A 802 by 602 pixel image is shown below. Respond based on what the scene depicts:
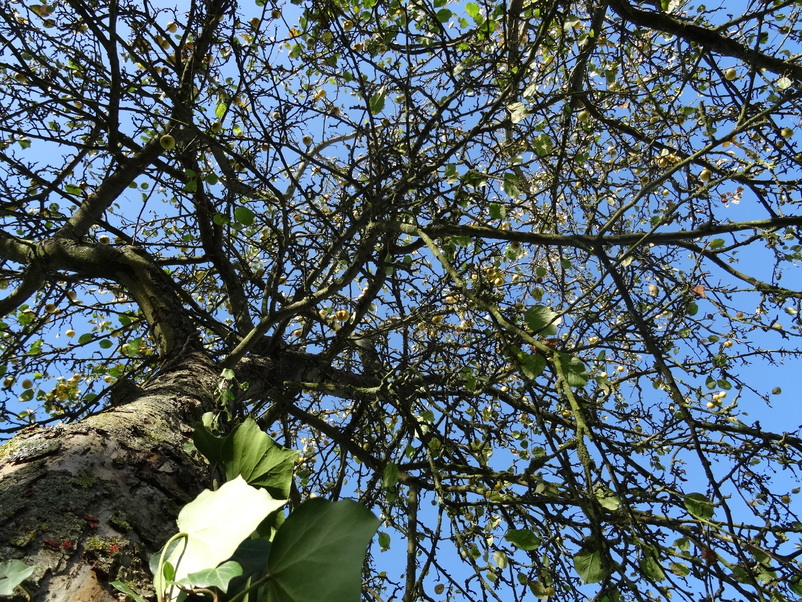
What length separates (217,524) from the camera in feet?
2.42

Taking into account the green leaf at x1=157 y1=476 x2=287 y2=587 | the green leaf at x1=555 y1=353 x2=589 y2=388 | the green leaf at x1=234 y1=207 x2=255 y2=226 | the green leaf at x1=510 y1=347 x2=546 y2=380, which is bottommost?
the green leaf at x1=157 y1=476 x2=287 y2=587

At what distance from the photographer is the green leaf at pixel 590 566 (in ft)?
5.01

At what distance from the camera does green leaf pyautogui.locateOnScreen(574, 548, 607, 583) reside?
5.01ft

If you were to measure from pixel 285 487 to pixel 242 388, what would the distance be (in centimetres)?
140

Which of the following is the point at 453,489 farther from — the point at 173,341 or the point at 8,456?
the point at 8,456

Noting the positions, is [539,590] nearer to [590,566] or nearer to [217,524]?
[590,566]

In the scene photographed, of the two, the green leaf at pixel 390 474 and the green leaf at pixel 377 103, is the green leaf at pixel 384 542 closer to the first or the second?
the green leaf at pixel 390 474

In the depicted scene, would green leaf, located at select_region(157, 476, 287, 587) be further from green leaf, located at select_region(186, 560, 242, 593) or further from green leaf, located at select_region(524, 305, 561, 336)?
green leaf, located at select_region(524, 305, 561, 336)

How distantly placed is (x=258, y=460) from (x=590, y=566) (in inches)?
43.3

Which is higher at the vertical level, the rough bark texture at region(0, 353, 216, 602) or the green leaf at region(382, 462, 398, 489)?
the green leaf at region(382, 462, 398, 489)

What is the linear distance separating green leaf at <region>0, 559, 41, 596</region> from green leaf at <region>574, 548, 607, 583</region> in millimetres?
1402

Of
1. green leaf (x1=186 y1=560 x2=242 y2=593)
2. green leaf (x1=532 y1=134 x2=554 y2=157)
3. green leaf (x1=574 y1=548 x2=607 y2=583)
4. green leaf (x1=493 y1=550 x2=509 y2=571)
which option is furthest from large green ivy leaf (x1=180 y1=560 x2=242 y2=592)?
green leaf (x1=532 y1=134 x2=554 y2=157)

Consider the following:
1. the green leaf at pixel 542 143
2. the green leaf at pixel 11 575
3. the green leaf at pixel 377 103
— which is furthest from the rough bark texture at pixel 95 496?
the green leaf at pixel 542 143

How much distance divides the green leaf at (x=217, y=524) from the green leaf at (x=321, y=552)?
7 centimetres
